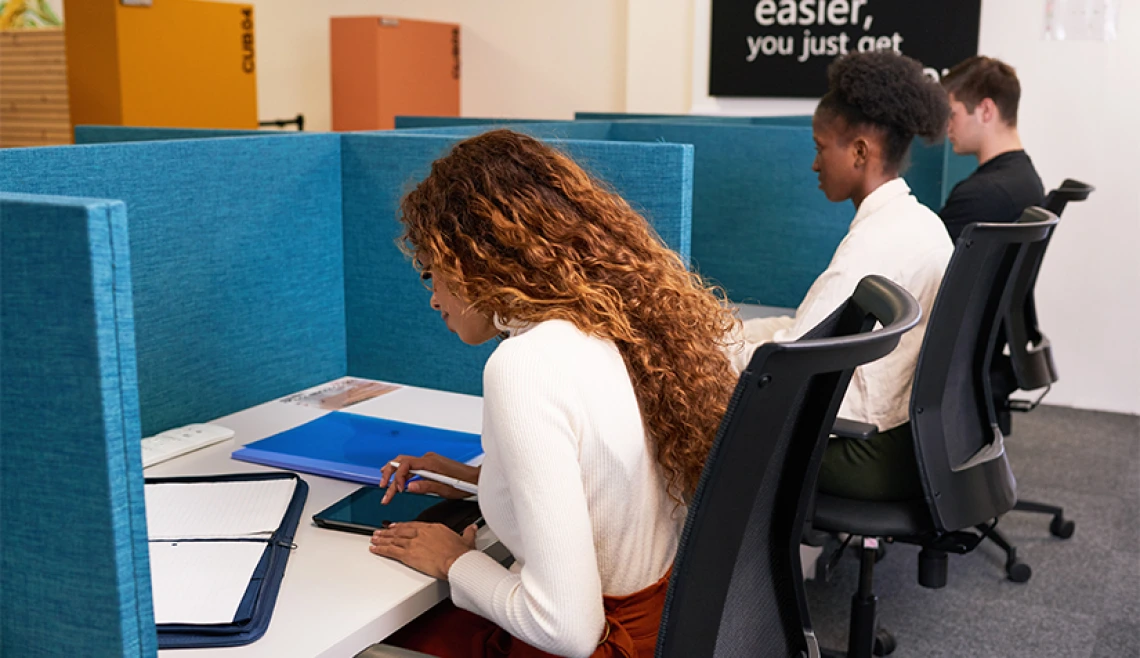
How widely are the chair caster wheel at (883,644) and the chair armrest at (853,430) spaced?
80 cm

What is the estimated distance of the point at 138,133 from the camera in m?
2.25

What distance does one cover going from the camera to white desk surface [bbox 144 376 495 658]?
989 mm

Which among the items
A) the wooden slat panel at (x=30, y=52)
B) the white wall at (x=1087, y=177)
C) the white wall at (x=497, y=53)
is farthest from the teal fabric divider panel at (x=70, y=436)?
the white wall at (x=497, y=53)

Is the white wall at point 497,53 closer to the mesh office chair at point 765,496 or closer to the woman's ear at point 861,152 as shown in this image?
the woman's ear at point 861,152

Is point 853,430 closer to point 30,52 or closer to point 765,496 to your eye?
point 765,496

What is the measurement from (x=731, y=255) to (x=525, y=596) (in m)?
1.85

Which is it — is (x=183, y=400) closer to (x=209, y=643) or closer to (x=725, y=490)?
(x=209, y=643)

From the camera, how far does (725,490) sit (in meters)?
0.82

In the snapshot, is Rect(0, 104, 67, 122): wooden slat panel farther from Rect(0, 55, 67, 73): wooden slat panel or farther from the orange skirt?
the orange skirt

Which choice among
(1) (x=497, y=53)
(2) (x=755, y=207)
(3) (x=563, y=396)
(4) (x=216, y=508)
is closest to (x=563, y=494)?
(3) (x=563, y=396)

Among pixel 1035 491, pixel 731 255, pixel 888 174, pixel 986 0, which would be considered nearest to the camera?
pixel 888 174

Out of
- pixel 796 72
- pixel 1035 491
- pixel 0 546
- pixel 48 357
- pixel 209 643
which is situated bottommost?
pixel 1035 491

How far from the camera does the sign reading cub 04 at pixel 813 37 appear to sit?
4.29m

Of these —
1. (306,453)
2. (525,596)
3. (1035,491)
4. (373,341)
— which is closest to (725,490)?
(525,596)
